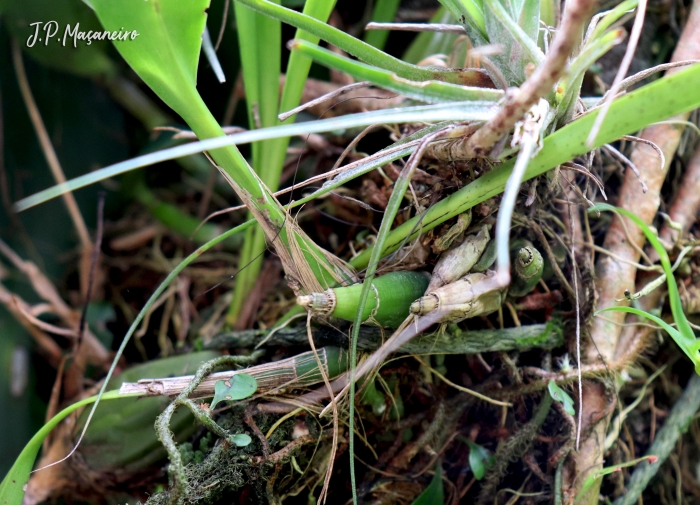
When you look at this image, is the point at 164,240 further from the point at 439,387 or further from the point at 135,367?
the point at 439,387

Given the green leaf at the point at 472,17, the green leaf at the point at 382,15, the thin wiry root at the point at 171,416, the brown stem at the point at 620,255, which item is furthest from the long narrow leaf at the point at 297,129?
the green leaf at the point at 382,15

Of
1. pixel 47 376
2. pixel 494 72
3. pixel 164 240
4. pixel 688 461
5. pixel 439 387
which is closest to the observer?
pixel 494 72

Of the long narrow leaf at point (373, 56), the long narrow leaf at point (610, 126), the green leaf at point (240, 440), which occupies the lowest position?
the green leaf at point (240, 440)

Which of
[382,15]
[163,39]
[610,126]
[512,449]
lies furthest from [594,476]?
[382,15]

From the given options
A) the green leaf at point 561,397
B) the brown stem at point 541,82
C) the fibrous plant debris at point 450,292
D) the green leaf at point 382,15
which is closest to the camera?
the brown stem at point 541,82

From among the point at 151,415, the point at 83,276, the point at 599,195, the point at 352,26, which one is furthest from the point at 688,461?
the point at 83,276

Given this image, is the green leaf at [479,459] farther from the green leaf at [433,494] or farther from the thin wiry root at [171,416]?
the thin wiry root at [171,416]
